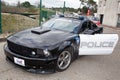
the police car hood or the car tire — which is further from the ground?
the police car hood

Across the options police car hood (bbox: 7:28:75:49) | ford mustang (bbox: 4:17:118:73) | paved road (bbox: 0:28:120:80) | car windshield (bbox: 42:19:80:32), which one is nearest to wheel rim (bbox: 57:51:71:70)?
ford mustang (bbox: 4:17:118:73)

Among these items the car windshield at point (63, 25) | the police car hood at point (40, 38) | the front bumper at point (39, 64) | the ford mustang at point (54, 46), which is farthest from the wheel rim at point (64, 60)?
the car windshield at point (63, 25)

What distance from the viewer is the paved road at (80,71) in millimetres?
3844

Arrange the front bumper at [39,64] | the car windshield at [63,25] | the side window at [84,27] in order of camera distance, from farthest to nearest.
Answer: the side window at [84,27] < the car windshield at [63,25] < the front bumper at [39,64]

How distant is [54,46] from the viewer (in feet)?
12.5

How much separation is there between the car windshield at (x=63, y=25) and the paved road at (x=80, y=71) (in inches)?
43.6

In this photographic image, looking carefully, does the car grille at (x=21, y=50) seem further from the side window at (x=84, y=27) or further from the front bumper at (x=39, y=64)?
the side window at (x=84, y=27)

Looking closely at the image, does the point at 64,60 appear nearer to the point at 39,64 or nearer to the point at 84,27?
the point at 39,64

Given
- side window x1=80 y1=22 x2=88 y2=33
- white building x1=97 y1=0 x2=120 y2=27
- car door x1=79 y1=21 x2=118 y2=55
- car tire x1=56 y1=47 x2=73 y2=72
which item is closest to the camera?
car tire x1=56 y1=47 x2=73 y2=72

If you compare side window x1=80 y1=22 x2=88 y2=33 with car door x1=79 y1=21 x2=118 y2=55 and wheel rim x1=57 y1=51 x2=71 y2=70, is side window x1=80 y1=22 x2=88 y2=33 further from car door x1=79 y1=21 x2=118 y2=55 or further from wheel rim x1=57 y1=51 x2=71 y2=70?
wheel rim x1=57 y1=51 x2=71 y2=70

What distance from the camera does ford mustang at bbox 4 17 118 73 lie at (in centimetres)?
369

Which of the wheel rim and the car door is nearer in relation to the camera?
the wheel rim

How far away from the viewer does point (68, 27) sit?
5.10m

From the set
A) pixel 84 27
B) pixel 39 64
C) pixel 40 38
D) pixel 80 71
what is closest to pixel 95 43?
pixel 84 27
